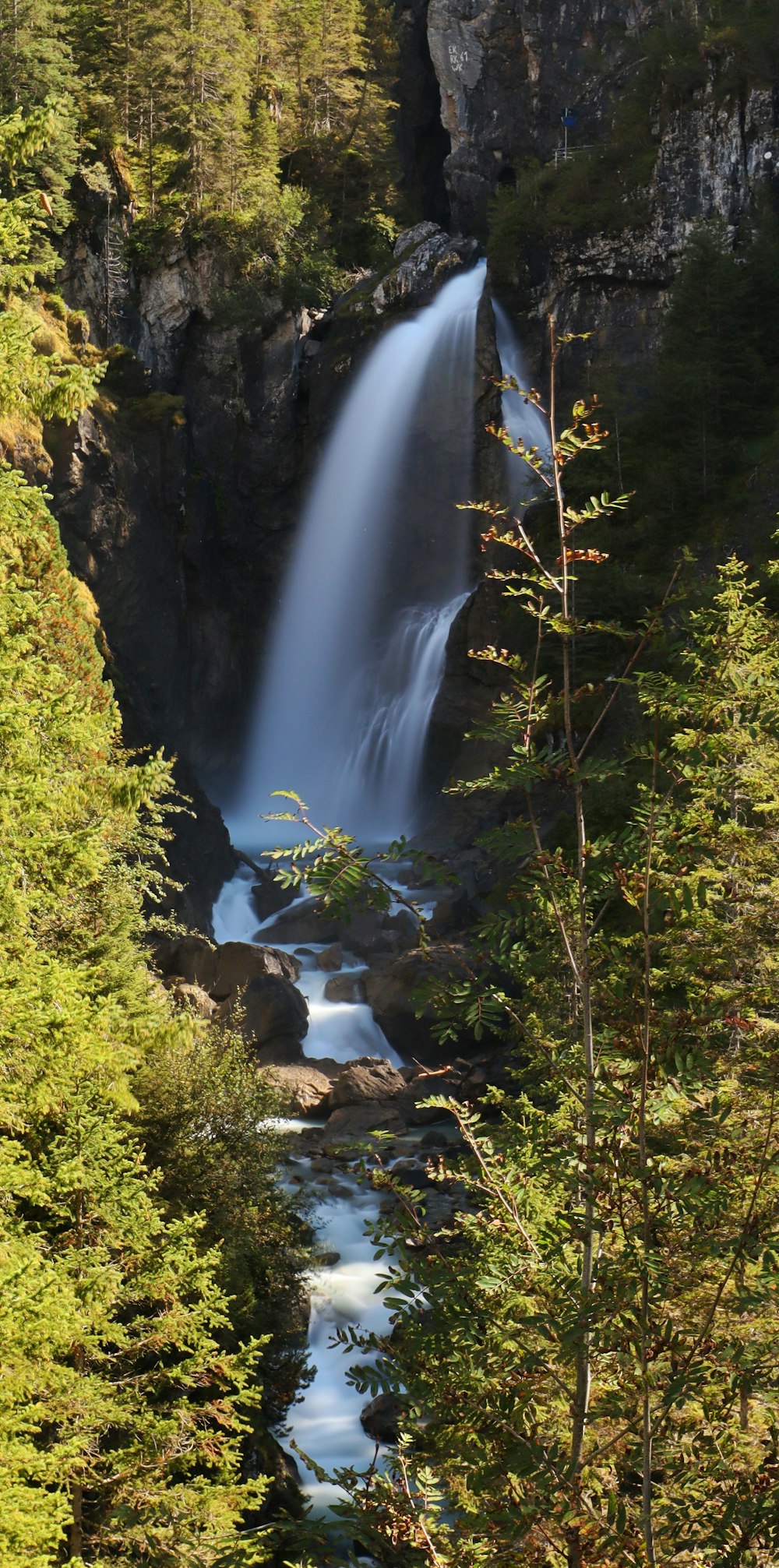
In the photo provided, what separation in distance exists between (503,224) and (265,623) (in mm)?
14793

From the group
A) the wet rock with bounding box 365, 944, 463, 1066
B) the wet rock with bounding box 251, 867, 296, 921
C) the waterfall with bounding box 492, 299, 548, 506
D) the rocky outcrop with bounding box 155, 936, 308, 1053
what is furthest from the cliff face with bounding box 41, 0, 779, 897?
the wet rock with bounding box 365, 944, 463, 1066

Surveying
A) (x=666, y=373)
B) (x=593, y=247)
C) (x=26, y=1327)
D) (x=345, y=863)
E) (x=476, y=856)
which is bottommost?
(x=26, y=1327)

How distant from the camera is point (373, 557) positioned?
127ft

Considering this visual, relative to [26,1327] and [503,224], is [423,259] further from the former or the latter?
[26,1327]

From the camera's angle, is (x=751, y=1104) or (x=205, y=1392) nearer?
(x=751, y=1104)

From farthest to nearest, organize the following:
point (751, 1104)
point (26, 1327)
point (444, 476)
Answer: point (444, 476) < point (26, 1327) < point (751, 1104)

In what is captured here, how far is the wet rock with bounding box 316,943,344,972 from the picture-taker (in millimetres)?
24531

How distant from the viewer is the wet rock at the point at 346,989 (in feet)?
76.1

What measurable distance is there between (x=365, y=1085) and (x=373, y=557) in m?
23.0

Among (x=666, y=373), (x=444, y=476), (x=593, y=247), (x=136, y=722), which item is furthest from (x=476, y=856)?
(x=593, y=247)

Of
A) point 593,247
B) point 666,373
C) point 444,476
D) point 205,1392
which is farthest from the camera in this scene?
point 444,476

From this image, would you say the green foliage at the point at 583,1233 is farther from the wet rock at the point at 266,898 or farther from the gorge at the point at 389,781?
the wet rock at the point at 266,898

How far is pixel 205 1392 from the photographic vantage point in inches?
429

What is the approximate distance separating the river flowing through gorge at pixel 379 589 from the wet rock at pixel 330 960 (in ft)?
24.9
